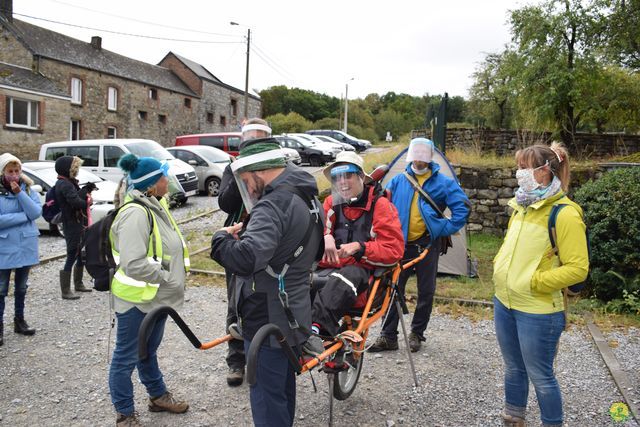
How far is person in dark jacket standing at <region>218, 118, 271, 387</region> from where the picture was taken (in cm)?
380

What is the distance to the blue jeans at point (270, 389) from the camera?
250cm

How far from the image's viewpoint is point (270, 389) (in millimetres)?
2521

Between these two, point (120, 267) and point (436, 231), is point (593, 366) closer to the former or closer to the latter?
point (436, 231)

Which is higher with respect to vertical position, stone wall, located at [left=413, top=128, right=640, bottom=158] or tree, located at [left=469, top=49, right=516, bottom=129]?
tree, located at [left=469, top=49, right=516, bottom=129]

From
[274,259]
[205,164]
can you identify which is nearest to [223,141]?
[205,164]

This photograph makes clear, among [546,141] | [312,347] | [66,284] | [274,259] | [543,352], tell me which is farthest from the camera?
[546,141]

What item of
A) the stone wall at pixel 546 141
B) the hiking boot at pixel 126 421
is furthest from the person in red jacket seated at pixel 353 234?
the stone wall at pixel 546 141

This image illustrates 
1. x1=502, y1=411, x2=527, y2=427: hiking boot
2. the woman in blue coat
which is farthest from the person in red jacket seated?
the woman in blue coat

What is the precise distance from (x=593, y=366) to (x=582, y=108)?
1093cm

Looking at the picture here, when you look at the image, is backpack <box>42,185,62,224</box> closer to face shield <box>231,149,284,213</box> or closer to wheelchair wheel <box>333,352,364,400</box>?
wheelchair wheel <box>333,352,364,400</box>

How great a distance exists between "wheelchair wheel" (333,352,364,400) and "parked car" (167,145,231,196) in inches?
489

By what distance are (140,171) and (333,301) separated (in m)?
1.54

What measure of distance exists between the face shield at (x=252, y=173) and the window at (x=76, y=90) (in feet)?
103

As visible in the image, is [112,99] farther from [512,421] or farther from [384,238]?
[512,421]
